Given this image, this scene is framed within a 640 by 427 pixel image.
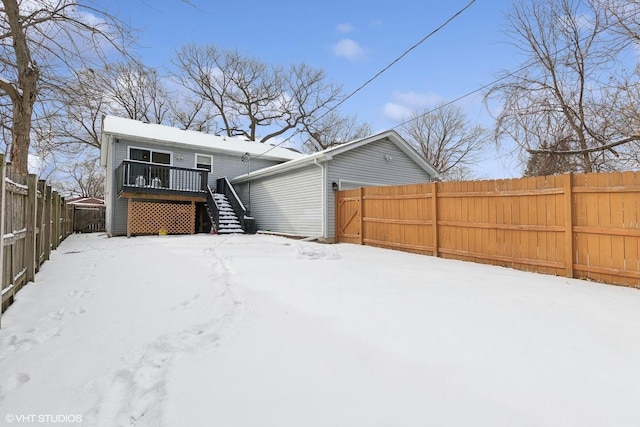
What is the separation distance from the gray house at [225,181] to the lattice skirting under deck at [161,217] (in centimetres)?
3

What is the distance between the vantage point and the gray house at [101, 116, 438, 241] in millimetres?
10820

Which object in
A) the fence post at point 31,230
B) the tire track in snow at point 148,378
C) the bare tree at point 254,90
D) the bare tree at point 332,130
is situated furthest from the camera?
the bare tree at point 332,130

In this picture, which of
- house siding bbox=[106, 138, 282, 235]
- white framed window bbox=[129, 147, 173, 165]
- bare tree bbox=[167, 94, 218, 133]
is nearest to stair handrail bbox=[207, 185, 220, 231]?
house siding bbox=[106, 138, 282, 235]

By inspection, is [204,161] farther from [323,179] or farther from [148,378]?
[148,378]

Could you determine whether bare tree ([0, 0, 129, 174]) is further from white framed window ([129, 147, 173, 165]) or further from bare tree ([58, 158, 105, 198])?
bare tree ([58, 158, 105, 198])

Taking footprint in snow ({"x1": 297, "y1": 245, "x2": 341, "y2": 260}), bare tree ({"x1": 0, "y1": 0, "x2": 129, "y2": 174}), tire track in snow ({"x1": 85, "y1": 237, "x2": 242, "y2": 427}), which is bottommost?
tire track in snow ({"x1": 85, "y1": 237, "x2": 242, "y2": 427})

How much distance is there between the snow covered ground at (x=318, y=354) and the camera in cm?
168

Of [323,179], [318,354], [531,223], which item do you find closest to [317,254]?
[323,179]

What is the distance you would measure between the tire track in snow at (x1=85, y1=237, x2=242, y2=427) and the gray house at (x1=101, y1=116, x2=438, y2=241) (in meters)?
7.58

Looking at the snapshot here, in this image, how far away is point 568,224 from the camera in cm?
501

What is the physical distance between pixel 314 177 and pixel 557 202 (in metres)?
6.98

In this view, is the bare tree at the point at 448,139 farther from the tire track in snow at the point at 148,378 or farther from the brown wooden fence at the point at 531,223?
the tire track in snow at the point at 148,378

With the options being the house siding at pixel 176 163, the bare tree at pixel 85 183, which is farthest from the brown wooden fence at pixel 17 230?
the bare tree at pixel 85 183

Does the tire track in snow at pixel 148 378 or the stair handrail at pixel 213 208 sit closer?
the tire track in snow at pixel 148 378
